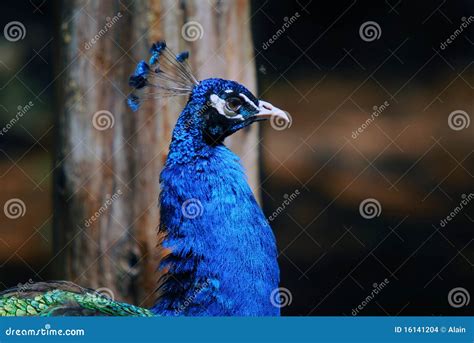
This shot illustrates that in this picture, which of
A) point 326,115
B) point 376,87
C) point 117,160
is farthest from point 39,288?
point 376,87

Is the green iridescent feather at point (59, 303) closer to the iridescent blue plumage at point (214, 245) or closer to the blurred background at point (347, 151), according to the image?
the iridescent blue plumage at point (214, 245)

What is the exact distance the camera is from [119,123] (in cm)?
262

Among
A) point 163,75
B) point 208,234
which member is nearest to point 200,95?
point 163,75

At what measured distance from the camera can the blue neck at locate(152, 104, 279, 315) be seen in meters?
2.29

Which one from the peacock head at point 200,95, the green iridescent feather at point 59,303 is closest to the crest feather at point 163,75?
the peacock head at point 200,95

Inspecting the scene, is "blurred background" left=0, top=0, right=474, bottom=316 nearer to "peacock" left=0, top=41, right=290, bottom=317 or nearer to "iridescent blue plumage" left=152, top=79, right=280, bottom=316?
"peacock" left=0, top=41, right=290, bottom=317

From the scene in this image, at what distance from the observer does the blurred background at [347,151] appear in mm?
2832

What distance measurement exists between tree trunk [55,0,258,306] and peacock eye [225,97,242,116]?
20 centimetres

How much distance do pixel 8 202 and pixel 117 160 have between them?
534 millimetres

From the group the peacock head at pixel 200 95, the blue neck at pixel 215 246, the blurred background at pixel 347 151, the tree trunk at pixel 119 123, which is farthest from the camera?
the blurred background at pixel 347 151

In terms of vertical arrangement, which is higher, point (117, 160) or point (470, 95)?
point (470, 95)

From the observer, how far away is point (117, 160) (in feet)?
8.63

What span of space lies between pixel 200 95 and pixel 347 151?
755mm

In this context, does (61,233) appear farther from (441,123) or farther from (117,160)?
(441,123)
